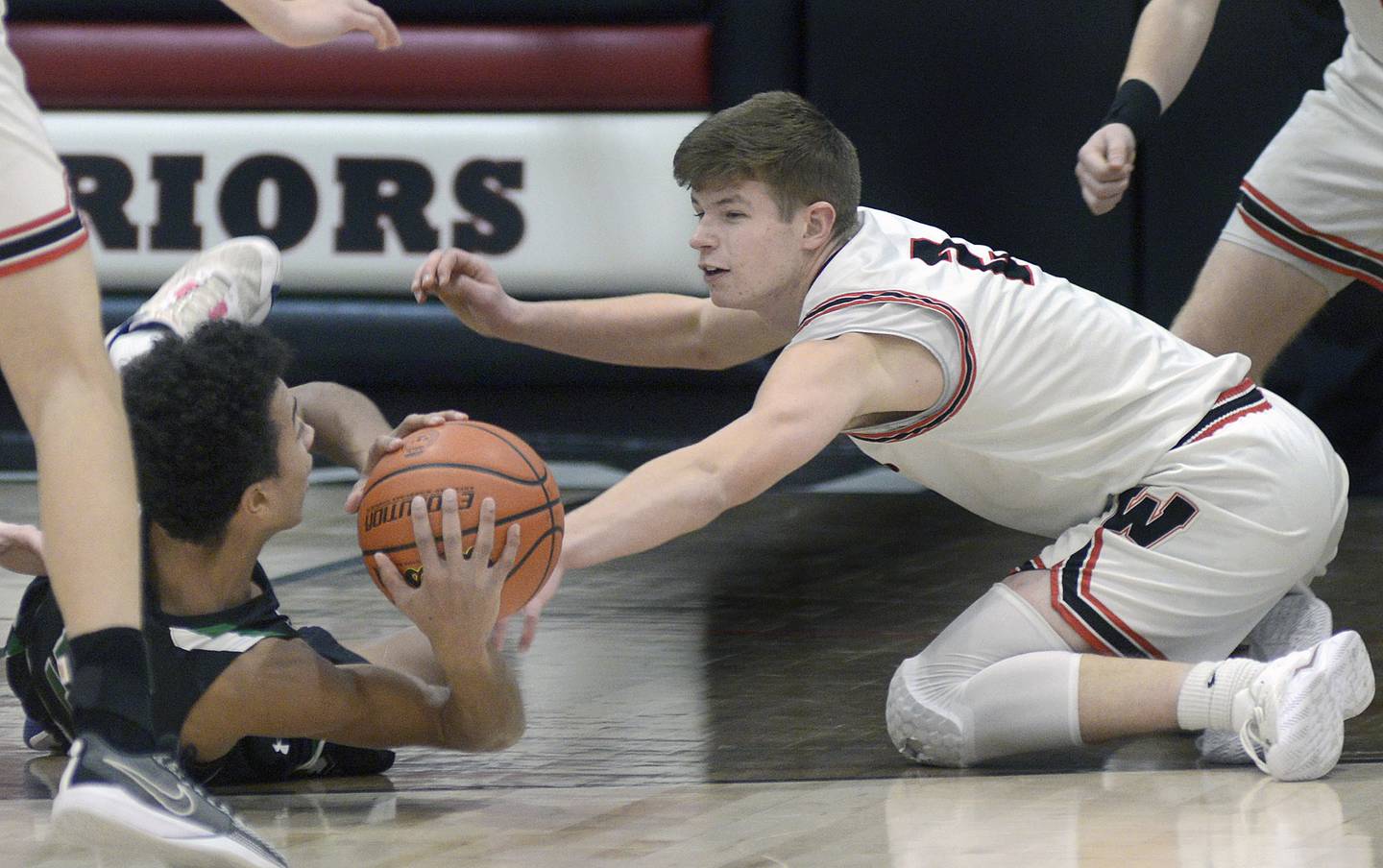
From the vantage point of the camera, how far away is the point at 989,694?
2895 mm

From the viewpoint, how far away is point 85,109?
630 centimetres

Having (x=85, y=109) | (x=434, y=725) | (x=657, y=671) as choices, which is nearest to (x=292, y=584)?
(x=657, y=671)

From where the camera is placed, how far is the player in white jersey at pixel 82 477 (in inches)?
86.3

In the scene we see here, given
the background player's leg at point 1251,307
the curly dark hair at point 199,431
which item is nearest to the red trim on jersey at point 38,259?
the curly dark hair at point 199,431

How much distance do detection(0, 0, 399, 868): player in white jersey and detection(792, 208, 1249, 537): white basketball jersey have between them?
104 centimetres

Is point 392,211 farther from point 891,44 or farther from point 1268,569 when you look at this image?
point 1268,569

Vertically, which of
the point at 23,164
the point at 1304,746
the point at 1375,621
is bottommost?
the point at 1375,621

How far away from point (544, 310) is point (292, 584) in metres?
1.27

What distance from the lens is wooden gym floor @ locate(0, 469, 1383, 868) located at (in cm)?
243

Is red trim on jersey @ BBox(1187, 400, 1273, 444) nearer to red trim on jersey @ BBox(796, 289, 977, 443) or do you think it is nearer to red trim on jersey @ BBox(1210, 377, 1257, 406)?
red trim on jersey @ BBox(1210, 377, 1257, 406)

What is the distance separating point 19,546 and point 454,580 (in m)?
0.68

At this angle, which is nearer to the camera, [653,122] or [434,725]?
[434,725]

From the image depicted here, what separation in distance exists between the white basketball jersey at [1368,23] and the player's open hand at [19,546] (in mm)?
2626

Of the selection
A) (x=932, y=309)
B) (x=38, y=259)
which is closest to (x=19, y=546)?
(x=38, y=259)
